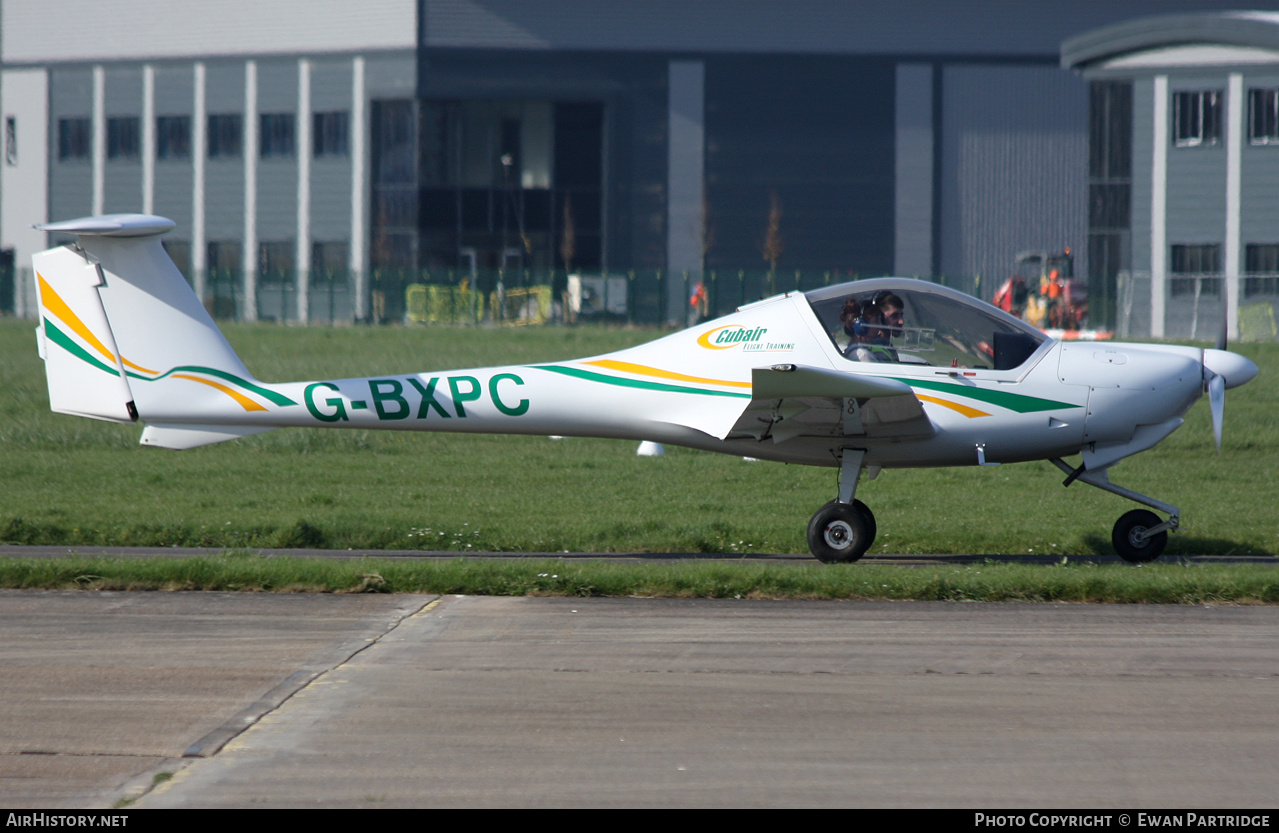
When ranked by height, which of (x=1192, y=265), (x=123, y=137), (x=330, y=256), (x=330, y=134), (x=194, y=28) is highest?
(x=194, y=28)

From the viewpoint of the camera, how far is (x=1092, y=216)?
5028 centimetres

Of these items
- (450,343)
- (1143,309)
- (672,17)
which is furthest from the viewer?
(672,17)

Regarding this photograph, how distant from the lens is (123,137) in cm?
6000

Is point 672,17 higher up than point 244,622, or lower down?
higher up

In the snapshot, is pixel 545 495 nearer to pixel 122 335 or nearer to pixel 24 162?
pixel 122 335

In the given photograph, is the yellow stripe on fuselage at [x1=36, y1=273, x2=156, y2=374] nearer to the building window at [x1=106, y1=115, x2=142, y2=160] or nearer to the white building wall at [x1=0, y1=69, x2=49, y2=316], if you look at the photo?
the building window at [x1=106, y1=115, x2=142, y2=160]

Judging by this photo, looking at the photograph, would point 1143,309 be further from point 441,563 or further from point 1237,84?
point 441,563

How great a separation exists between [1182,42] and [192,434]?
41456 millimetres

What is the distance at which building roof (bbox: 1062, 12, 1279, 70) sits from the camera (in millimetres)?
42312

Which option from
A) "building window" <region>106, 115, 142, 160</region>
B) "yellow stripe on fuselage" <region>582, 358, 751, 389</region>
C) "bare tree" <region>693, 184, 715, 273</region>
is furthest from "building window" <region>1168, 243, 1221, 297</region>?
"building window" <region>106, 115, 142, 160</region>

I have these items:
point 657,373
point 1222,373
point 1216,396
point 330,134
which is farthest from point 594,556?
point 330,134

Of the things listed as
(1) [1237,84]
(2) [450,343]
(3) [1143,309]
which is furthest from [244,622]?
(1) [1237,84]

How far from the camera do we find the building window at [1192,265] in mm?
43719
